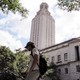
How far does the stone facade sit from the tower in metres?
55.5

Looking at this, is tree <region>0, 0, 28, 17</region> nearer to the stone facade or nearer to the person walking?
the person walking

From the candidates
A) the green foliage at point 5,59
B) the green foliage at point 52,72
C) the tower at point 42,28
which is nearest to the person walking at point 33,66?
the green foliage at point 5,59

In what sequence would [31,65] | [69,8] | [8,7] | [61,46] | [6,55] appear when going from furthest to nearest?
[61,46] < [6,55] < [8,7] < [69,8] < [31,65]

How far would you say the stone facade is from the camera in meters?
42.6

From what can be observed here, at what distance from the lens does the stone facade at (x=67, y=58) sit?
4262 centimetres

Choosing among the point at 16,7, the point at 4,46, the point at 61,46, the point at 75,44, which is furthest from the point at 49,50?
the point at 16,7

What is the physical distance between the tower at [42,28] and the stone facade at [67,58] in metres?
55.5

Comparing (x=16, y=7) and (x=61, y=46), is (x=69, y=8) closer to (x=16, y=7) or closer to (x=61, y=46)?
(x=16, y=7)

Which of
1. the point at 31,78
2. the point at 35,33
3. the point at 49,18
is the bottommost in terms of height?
the point at 31,78

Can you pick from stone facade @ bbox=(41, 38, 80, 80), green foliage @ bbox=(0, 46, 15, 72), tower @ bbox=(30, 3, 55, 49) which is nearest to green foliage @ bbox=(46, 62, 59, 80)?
stone facade @ bbox=(41, 38, 80, 80)

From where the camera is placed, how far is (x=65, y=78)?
44.2 metres

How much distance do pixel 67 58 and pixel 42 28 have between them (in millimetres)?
64578

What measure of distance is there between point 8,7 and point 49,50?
3803 cm

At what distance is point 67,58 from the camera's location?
152 feet
